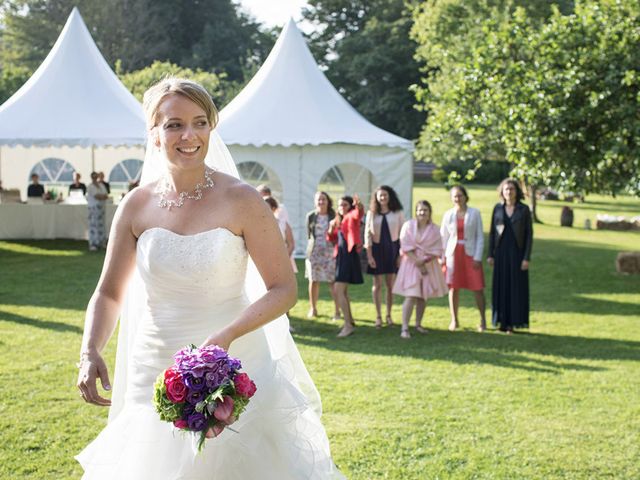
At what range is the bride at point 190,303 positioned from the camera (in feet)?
10.5

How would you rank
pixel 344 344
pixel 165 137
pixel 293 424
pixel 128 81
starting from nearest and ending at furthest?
pixel 165 137
pixel 293 424
pixel 344 344
pixel 128 81

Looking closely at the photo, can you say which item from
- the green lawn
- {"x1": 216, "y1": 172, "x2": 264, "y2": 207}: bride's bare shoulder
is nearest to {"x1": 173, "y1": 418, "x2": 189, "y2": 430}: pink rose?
{"x1": 216, "y1": 172, "x2": 264, "y2": 207}: bride's bare shoulder

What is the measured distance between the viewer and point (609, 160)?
40.8ft

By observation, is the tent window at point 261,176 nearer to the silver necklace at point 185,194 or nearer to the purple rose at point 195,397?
the silver necklace at point 185,194

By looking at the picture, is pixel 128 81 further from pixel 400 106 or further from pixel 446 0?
pixel 400 106

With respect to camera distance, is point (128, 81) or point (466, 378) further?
point (128, 81)

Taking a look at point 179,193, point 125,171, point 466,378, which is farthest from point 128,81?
point 179,193

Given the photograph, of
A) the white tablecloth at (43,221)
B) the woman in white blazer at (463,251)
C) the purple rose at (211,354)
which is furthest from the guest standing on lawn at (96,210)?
the purple rose at (211,354)

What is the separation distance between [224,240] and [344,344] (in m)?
6.86

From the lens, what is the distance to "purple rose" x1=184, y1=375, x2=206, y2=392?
2746 millimetres

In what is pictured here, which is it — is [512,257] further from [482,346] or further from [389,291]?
[389,291]

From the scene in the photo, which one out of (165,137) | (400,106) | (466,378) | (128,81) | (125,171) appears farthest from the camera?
(400,106)

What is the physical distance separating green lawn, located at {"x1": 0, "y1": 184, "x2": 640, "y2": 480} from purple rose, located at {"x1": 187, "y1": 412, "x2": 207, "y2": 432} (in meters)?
2.95

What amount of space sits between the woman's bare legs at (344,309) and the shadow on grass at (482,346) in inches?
4.0
